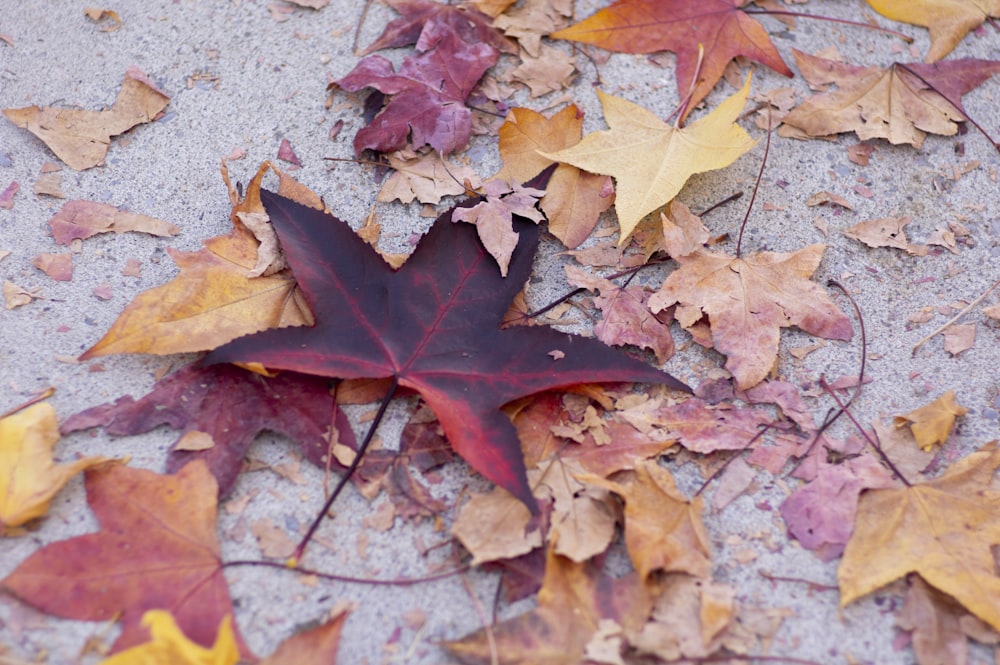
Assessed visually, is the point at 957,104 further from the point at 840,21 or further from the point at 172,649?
the point at 172,649

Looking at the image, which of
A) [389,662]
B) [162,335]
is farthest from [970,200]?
[162,335]

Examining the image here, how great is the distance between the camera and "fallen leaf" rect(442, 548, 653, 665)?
97 centimetres

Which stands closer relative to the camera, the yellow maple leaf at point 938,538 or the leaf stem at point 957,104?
the yellow maple leaf at point 938,538

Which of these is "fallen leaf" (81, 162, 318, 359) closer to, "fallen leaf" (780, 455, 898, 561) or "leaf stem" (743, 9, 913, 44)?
"fallen leaf" (780, 455, 898, 561)

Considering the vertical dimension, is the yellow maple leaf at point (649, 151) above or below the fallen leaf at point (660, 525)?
above

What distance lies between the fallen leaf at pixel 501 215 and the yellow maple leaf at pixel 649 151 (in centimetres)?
9

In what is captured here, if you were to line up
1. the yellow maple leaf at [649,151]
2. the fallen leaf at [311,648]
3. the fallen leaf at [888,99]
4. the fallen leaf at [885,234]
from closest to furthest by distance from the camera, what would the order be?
the fallen leaf at [311,648] → the yellow maple leaf at [649,151] → the fallen leaf at [885,234] → the fallen leaf at [888,99]

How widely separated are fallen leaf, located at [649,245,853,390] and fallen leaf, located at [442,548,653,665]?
15.8 inches

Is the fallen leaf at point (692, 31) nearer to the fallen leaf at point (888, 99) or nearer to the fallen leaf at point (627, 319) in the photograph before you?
the fallen leaf at point (888, 99)

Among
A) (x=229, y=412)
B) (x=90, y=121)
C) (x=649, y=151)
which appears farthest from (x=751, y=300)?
(x=90, y=121)

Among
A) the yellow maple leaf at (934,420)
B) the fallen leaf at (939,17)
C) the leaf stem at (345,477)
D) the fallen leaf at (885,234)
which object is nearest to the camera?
the leaf stem at (345,477)

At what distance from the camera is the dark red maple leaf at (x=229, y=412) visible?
3.74ft

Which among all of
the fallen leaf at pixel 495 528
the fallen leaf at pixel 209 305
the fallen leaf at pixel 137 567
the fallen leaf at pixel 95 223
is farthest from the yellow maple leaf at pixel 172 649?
the fallen leaf at pixel 95 223

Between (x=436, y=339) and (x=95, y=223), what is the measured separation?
68 centimetres
